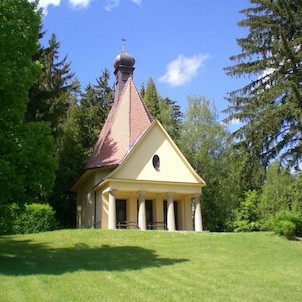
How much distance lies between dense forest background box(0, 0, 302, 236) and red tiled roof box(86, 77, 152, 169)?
11.3ft

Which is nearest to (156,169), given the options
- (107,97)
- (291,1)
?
(291,1)

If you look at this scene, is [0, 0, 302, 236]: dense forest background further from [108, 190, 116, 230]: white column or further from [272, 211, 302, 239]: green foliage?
[108, 190, 116, 230]: white column

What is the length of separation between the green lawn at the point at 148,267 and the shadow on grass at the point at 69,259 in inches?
1.1

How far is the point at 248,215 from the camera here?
95.8ft

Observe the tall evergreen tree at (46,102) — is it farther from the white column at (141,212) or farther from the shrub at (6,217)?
the shrub at (6,217)

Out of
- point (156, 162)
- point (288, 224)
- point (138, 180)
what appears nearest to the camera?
point (288, 224)

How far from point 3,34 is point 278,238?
14.6 metres

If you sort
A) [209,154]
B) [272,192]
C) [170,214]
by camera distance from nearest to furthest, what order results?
[170,214]
[209,154]
[272,192]

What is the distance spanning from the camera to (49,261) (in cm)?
1251

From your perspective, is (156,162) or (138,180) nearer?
(138,180)

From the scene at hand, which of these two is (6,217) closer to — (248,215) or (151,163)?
(151,163)

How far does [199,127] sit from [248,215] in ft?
29.4

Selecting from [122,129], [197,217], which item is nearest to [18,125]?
[122,129]

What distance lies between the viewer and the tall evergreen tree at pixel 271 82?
19750 mm
